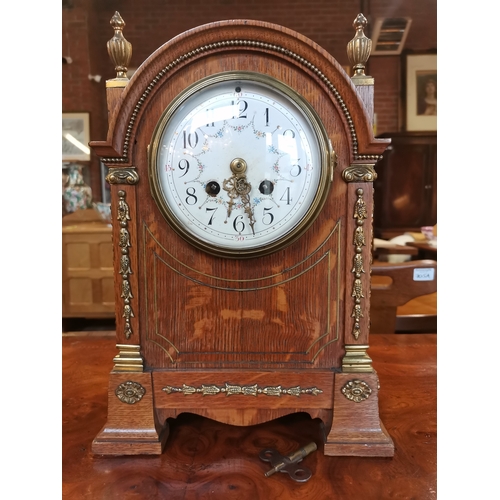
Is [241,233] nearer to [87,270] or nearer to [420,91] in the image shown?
[87,270]

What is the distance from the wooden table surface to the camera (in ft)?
1.84

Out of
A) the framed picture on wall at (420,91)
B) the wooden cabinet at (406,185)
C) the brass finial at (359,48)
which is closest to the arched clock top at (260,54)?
the brass finial at (359,48)

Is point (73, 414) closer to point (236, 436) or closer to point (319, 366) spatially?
point (236, 436)

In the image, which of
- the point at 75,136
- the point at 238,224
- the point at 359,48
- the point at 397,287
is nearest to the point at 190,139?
the point at 238,224

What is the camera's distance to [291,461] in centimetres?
61

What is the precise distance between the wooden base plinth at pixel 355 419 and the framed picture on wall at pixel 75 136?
3131mm

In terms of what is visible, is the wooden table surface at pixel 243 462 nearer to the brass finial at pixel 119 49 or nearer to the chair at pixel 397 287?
the chair at pixel 397 287

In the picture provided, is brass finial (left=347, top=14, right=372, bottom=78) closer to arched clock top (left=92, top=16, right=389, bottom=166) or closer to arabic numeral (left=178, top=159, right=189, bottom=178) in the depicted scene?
arched clock top (left=92, top=16, right=389, bottom=166)

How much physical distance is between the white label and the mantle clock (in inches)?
23.5

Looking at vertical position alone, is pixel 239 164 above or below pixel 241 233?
above

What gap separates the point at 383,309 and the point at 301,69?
0.82 metres

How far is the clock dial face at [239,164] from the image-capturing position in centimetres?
63

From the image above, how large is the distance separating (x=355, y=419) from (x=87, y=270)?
240cm

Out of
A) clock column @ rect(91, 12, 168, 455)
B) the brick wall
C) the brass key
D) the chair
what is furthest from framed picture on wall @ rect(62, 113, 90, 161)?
the brass key
